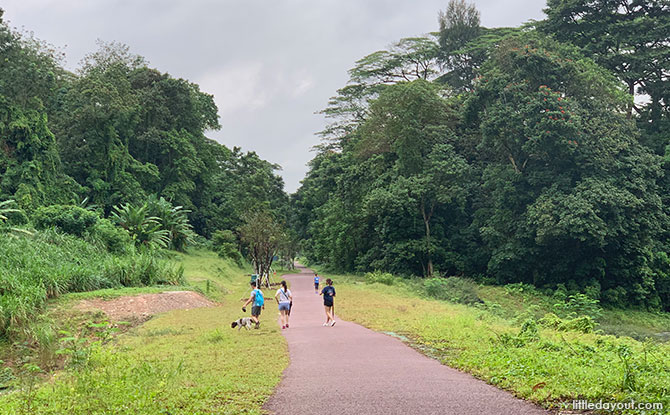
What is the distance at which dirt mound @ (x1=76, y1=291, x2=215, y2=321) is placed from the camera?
15.3 metres

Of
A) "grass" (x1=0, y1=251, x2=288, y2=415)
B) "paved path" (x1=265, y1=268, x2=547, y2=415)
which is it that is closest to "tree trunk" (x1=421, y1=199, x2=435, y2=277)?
"grass" (x1=0, y1=251, x2=288, y2=415)


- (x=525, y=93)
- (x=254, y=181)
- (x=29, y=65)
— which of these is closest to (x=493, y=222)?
(x=525, y=93)

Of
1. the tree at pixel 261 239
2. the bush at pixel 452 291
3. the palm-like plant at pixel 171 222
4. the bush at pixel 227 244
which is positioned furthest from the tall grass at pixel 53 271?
the bush at pixel 227 244

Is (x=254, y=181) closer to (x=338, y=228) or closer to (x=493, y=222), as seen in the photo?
(x=338, y=228)

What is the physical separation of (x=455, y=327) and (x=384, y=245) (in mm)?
23941

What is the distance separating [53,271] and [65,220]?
306 inches

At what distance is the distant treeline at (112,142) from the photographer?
101 ft

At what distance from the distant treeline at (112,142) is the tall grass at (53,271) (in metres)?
9.16

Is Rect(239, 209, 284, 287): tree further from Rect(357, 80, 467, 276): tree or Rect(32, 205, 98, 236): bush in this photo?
Rect(32, 205, 98, 236): bush

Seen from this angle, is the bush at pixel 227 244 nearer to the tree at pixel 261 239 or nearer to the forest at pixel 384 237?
the forest at pixel 384 237

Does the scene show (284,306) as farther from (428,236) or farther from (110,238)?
(428,236)

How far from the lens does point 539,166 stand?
93.9ft

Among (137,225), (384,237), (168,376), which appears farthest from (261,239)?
(168,376)

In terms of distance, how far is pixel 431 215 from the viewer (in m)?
33.8
